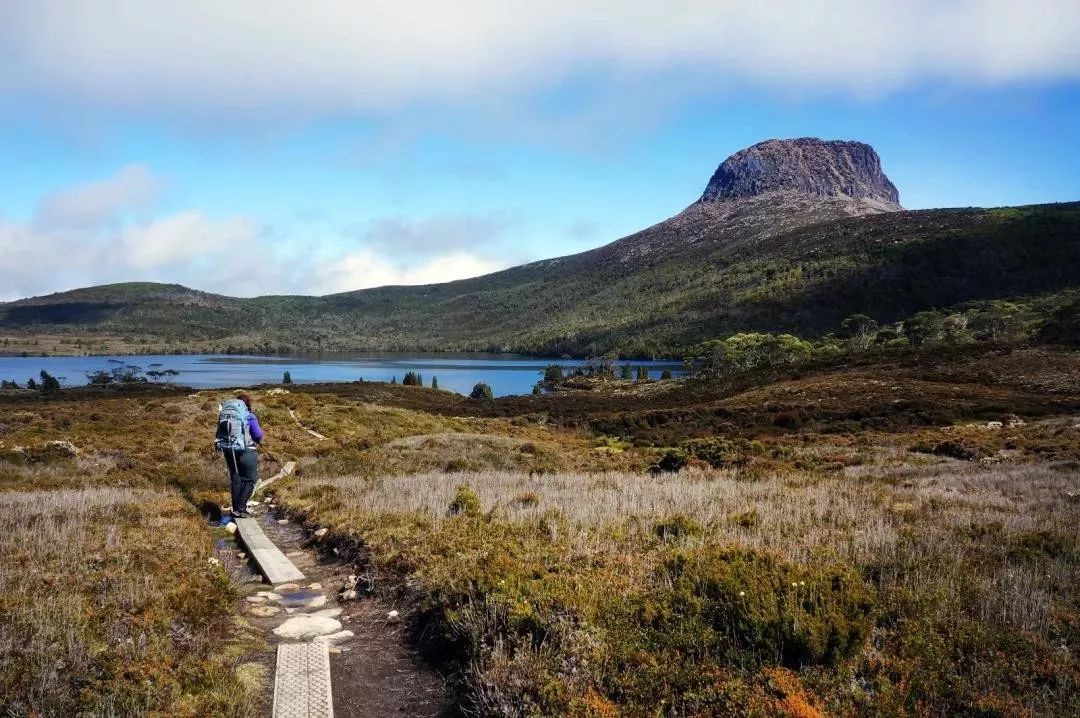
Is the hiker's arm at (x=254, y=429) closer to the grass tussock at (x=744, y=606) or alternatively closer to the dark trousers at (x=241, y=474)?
the dark trousers at (x=241, y=474)

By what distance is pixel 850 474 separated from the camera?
722 inches

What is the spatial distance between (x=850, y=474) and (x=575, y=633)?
15550 mm

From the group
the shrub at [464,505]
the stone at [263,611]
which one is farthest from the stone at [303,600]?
the shrub at [464,505]

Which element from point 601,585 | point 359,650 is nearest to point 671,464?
point 601,585

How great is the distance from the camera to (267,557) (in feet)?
30.4

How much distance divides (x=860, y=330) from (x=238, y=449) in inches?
5316

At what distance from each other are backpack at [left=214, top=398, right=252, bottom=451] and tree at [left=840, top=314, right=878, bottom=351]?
357 feet

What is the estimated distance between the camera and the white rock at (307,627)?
651 centimetres

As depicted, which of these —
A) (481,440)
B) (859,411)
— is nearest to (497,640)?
(481,440)

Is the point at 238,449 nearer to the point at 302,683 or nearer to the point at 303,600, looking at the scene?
the point at 303,600

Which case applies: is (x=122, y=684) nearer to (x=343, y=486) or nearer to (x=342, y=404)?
(x=343, y=486)

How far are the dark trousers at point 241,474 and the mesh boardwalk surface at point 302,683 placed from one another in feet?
23.3

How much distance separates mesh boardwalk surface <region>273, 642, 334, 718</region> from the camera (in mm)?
4793

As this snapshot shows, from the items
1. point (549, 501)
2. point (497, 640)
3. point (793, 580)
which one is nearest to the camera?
point (497, 640)
